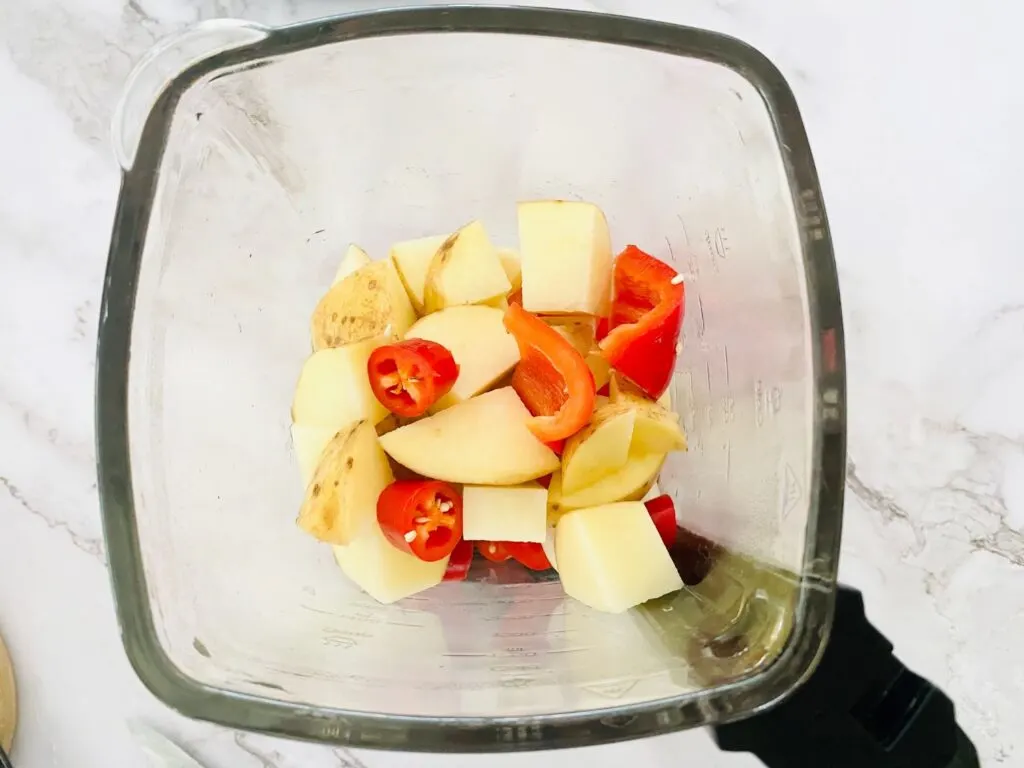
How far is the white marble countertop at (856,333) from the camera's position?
919 mm

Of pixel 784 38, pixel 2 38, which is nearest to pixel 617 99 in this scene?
pixel 784 38

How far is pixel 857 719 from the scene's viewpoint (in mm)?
886

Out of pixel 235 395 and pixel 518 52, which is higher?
pixel 518 52

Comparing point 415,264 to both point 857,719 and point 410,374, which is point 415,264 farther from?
point 857,719

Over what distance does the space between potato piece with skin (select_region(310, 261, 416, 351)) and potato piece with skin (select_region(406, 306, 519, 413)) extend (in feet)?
0.09

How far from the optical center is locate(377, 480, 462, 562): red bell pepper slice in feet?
2.22

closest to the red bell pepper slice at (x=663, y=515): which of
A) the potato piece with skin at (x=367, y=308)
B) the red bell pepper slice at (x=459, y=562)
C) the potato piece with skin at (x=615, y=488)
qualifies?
the potato piece with skin at (x=615, y=488)

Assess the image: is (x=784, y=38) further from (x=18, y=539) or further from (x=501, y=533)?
(x=18, y=539)

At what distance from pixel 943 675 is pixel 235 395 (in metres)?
0.76

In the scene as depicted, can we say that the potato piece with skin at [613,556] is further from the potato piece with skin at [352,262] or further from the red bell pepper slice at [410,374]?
the potato piece with skin at [352,262]

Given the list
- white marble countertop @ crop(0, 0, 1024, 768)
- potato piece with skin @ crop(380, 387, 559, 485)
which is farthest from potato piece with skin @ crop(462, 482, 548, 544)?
white marble countertop @ crop(0, 0, 1024, 768)

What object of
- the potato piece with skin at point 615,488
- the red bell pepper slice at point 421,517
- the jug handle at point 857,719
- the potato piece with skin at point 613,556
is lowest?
the jug handle at point 857,719

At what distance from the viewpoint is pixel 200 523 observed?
0.70 meters

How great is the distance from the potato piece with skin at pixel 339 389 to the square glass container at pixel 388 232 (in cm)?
6
